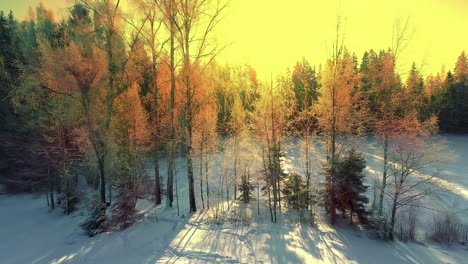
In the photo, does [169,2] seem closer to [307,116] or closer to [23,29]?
[307,116]

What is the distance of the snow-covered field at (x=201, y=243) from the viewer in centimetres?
659

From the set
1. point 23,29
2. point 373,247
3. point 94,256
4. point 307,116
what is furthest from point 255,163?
point 23,29

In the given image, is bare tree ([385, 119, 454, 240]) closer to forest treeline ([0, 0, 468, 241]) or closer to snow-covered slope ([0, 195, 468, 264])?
forest treeline ([0, 0, 468, 241])

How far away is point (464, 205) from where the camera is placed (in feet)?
44.7

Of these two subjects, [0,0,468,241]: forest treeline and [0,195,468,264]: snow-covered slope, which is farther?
[0,0,468,241]: forest treeline

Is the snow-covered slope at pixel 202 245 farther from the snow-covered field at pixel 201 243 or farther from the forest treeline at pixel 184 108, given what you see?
the forest treeline at pixel 184 108

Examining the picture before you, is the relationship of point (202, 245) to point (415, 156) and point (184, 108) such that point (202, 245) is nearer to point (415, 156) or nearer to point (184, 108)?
point (184, 108)

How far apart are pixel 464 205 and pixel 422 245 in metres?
8.21

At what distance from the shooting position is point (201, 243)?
7.45 m

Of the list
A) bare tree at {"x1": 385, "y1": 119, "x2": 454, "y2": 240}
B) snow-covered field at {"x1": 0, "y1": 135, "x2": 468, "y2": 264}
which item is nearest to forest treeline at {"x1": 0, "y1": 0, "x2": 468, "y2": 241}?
bare tree at {"x1": 385, "y1": 119, "x2": 454, "y2": 240}

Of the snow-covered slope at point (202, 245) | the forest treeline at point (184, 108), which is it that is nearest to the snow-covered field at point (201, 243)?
the snow-covered slope at point (202, 245)

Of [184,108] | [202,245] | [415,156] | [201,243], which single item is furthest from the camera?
[184,108]

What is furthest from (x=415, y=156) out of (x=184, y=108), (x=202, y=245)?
(x=184, y=108)

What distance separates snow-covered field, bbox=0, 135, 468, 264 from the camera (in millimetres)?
6590
